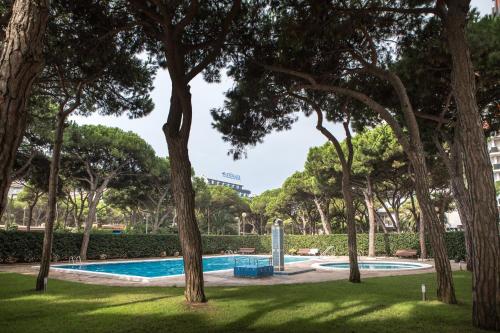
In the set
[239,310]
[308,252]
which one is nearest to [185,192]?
[239,310]

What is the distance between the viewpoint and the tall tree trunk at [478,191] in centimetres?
578

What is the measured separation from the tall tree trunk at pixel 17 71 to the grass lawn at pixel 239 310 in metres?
4.37

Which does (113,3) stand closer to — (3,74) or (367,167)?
(3,74)

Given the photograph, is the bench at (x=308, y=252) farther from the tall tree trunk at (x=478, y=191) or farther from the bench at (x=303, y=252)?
the tall tree trunk at (x=478, y=191)

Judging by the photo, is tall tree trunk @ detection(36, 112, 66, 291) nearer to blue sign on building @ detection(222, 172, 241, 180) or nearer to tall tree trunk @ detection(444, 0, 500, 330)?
tall tree trunk @ detection(444, 0, 500, 330)

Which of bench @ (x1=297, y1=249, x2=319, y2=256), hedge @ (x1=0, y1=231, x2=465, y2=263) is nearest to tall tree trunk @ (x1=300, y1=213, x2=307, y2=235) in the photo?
hedge @ (x1=0, y1=231, x2=465, y2=263)

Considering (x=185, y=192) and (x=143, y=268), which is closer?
(x=185, y=192)

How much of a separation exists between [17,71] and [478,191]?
6.16 metres

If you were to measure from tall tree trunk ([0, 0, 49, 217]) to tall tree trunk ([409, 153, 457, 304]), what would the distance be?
7.01 m

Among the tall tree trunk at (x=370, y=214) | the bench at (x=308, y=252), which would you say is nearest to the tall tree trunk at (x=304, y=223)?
the bench at (x=308, y=252)

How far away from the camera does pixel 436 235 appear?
7617mm

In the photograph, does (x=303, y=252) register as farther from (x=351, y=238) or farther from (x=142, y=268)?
(x=351, y=238)

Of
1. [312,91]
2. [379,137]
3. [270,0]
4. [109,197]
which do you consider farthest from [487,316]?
[109,197]

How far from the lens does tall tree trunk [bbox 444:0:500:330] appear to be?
19.0ft
